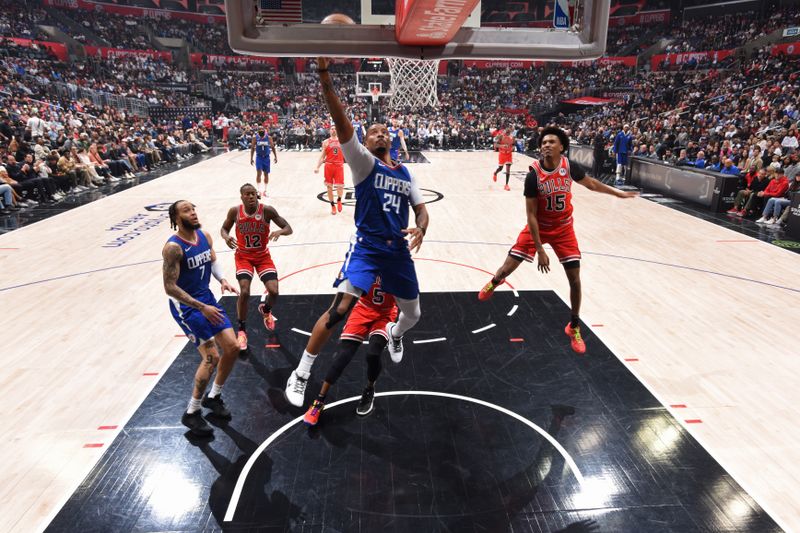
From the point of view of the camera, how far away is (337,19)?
190 inches

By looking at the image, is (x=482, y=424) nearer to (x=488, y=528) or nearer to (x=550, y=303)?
(x=488, y=528)

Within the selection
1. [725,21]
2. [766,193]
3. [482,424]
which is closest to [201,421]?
[482,424]

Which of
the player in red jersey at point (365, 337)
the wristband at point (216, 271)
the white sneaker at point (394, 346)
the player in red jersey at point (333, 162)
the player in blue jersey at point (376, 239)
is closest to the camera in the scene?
the player in blue jersey at point (376, 239)

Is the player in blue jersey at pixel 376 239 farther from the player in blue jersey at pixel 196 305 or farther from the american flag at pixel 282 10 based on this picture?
the american flag at pixel 282 10

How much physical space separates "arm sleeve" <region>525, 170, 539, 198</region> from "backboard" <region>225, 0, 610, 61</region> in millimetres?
1223

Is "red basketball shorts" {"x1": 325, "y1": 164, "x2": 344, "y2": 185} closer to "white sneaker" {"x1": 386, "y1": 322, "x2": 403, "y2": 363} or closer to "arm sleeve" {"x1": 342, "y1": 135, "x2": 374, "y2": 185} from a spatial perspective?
"white sneaker" {"x1": 386, "y1": 322, "x2": 403, "y2": 363}

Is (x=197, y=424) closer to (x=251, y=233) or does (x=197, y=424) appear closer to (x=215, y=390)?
(x=215, y=390)

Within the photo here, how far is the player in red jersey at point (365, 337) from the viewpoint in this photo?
3.92 metres

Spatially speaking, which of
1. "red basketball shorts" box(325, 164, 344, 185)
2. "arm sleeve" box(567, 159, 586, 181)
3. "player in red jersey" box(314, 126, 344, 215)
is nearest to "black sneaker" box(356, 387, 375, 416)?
"arm sleeve" box(567, 159, 586, 181)

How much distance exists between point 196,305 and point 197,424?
0.96 m

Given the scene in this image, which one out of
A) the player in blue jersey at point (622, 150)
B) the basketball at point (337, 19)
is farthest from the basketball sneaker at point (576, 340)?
the player in blue jersey at point (622, 150)

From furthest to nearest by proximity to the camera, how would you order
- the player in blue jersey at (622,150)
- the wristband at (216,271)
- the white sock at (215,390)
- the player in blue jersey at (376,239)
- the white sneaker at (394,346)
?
the player in blue jersey at (622,150) → the white sneaker at (394,346) → the wristband at (216,271) → the white sock at (215,390) → the player in blue jersey at (376,239)

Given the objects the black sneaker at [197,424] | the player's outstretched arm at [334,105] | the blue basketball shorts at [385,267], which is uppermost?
the player's outstretched arm at [334,105]

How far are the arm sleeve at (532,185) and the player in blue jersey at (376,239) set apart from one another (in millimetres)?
1351
